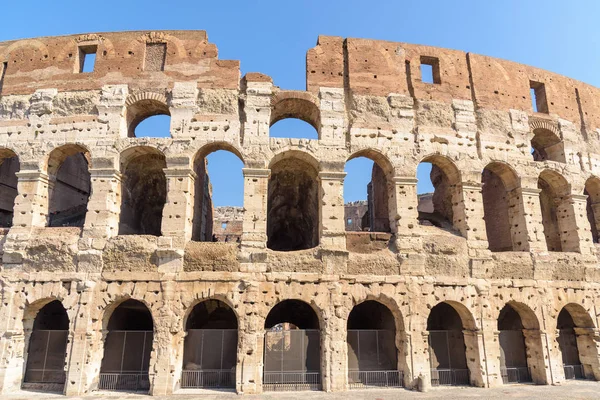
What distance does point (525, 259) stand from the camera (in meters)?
12.1

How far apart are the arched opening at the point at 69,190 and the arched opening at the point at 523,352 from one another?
46.5 ft

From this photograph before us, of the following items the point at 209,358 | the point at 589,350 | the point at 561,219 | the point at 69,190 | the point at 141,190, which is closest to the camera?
the point at 209,358

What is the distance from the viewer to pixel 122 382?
10.7 meters

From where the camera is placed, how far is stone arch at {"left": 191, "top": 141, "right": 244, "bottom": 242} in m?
12.0

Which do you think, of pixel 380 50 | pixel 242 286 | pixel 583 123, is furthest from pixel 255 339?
pixel 583 123

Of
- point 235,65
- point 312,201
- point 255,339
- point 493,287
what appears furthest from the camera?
point 312,201

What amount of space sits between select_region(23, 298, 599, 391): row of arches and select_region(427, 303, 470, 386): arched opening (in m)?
0.03

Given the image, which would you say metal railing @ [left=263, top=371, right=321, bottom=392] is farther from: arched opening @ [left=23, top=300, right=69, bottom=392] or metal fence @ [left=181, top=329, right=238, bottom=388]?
arched opening @ [left=23, top=300, right=69, bottom=392]

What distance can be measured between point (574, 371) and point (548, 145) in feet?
25.0

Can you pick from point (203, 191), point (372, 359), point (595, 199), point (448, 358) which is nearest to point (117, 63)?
point (203, 191)

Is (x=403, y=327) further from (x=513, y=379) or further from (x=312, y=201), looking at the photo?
(x=312, y=201)

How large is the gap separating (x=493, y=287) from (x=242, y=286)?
23.9ft

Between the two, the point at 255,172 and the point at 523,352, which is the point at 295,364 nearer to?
the point at 255,172

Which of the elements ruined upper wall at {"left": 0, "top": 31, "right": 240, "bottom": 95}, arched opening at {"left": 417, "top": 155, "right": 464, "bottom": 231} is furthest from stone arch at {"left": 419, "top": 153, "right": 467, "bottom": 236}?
ruined upper wall at {"left": 0, "top": 31, "right": 240, "bottom": 95}
